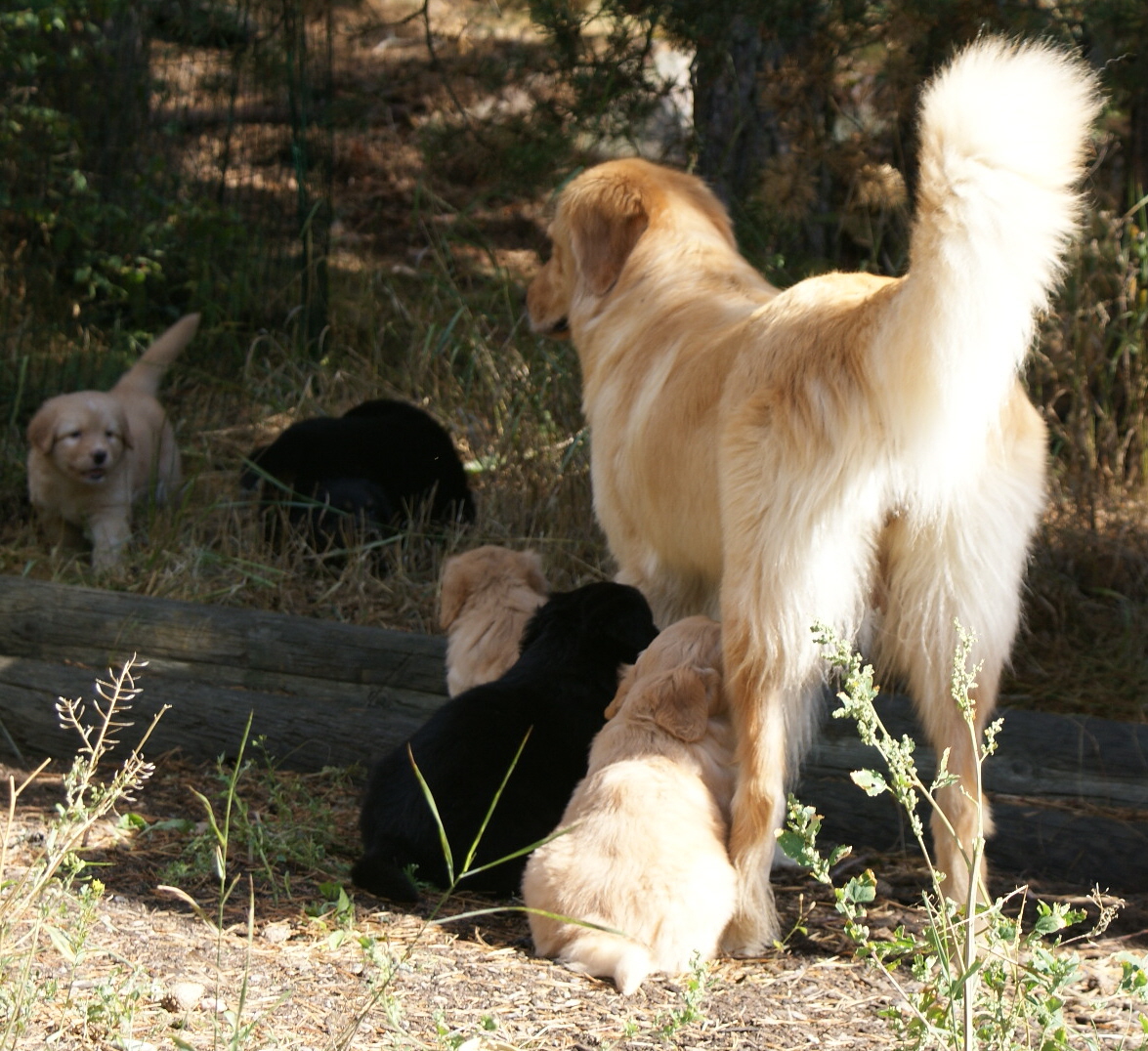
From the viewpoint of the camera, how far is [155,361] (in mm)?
7539

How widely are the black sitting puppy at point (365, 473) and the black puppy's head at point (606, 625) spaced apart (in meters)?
2.28

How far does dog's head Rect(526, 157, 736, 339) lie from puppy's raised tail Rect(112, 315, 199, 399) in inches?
152

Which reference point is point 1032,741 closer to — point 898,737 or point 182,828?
Answer: point 898,737

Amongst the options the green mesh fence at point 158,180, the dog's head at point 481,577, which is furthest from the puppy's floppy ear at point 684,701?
the green mesh fence at point 158,180

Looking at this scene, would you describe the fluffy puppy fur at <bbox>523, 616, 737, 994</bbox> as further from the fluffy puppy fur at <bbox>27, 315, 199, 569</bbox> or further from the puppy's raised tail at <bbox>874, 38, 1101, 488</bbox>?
the fluffy puppy fur at <bbox>27, 315, 199, 569</bbox>

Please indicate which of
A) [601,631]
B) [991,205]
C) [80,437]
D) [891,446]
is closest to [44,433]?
[80,437]

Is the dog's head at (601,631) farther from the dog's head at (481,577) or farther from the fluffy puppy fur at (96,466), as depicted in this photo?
the fluffy puppy fur at (96,466)

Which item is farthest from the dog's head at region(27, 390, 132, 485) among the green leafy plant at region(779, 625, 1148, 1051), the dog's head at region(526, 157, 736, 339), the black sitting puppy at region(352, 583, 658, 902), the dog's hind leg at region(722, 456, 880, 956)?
the green leafy plant at region(779, 625, 1148, 1051)

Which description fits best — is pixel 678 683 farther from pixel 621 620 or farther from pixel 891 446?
pixel 891 446

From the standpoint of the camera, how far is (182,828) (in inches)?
155

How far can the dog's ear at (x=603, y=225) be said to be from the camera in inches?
169

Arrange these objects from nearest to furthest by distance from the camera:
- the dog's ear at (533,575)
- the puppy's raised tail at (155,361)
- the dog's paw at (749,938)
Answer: the dog's paw at (749,938), the dog's ear at (533,575), the puppy's raised tail at (155,361)

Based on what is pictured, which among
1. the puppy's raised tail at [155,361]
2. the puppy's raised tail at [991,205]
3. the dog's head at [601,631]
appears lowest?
the dog's head at [601,631]

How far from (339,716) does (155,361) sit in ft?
12.5
